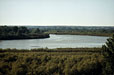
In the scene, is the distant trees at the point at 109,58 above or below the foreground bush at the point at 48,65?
above

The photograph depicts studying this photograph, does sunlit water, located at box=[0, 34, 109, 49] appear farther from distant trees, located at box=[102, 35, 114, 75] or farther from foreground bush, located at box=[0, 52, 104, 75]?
distant trees, located at box=[102, 35, 114, 75]

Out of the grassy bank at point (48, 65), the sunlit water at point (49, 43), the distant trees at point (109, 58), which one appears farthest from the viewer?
the sunlit water at point (49, 43)

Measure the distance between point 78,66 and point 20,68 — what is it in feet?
15.0

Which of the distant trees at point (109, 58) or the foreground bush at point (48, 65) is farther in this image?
the foreground bush at point (48, 65)

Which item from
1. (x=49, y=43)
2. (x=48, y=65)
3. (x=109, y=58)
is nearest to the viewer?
(x=109, y=58)

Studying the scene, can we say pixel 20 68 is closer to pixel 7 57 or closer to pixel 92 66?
pixel 7 57

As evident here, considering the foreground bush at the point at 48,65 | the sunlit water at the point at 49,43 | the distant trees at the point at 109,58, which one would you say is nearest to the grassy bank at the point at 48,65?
the foreground bush at the point at 48,65

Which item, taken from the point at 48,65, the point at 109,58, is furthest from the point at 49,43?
the point at 109,58

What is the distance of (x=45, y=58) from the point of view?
1912cm

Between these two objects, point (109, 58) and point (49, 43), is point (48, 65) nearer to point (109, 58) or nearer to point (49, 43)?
point (109, 58)

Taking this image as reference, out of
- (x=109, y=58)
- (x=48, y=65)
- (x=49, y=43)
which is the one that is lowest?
(x=49, y=43)

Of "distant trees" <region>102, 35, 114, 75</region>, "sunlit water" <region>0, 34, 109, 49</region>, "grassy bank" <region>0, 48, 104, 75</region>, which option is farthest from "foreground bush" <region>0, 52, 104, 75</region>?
"sunlit water" <region>0, 34, 109, 49</region>

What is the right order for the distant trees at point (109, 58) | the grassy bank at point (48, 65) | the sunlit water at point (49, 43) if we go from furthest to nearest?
the sunlit water at point (49, 43) → the grassy bank at point (48, 65) → the distant trees at point (109, 58)

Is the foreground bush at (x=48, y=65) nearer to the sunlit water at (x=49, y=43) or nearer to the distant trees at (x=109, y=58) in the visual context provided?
the distant trees at (x=109, y=58)
